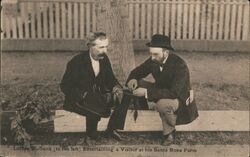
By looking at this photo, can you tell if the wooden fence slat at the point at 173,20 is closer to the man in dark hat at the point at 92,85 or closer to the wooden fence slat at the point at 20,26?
the man in dark hat at the point at 92,85

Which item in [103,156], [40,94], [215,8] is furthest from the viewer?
[215,8]

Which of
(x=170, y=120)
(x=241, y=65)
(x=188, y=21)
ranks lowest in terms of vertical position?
(x=170, y=120)

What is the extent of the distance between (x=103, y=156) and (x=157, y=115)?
2.86 ft

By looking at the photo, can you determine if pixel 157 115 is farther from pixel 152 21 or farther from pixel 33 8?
pixel 33 8

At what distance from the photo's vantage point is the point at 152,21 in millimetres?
7422

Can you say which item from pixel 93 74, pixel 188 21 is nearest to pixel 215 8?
pixel 188 21

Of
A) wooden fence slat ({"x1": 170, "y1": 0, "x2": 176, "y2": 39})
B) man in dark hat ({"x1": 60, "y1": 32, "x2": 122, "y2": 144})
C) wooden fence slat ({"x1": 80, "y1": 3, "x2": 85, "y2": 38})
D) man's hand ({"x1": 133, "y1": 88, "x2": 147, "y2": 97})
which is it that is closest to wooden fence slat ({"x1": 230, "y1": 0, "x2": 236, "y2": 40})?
wooden fence slat ({"x1": 170, "y1": 0, "x2": 176, "y2": 39})

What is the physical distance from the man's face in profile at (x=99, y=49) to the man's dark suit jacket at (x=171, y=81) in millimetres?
480

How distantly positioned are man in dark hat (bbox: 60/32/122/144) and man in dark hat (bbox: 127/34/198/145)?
0.32 metres

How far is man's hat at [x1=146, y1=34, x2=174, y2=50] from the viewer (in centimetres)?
664

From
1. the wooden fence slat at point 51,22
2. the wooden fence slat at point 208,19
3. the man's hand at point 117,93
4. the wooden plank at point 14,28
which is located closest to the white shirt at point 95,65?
the man's hand at point 117,93

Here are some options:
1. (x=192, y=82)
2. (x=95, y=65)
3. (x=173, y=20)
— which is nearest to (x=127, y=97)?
(x=95, y=65)

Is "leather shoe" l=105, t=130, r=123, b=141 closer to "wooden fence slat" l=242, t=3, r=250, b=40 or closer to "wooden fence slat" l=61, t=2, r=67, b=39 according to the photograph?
"wooden fence slat" l=61, t=2, r=67, b=39

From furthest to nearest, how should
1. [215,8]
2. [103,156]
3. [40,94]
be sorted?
[215,8] < [40,94] < [103,156]
